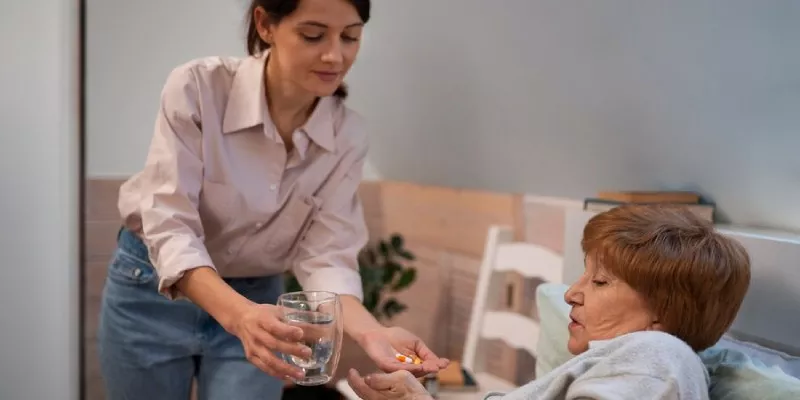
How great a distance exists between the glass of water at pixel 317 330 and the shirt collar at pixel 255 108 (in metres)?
0.46

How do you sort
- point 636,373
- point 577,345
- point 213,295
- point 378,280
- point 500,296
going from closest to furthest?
point 636,373, point 577,345, point 213,295, point 500,296, point 378,280

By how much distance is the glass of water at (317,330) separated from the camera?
1.28 metres

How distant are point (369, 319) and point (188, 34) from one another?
149 centimetres

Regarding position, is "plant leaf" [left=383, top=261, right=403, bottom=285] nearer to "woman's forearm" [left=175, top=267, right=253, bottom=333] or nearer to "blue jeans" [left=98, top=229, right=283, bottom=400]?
"blue jeans" [left=98, top=229, right=283, bottom=400]

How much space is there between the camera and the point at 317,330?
4.19ft

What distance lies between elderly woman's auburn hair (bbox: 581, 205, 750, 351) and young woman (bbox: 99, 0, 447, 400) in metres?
0.49

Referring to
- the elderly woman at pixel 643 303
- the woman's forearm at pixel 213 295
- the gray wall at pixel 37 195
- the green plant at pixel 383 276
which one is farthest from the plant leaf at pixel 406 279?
the elderly woman at pixel 643 303

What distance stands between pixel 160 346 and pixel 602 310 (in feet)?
2.83

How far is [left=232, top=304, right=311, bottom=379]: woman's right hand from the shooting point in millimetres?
1254

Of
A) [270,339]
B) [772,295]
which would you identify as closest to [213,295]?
[270,339]

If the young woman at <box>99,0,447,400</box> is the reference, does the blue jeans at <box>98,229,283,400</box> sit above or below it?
below

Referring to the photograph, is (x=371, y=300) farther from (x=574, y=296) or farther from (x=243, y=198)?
(x=574, y=296)

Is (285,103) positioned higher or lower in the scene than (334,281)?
higher

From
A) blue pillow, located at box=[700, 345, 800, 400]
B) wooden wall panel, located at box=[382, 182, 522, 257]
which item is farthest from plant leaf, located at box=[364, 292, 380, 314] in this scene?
blue pillow, located at box=[700, 345, 800, 400]
